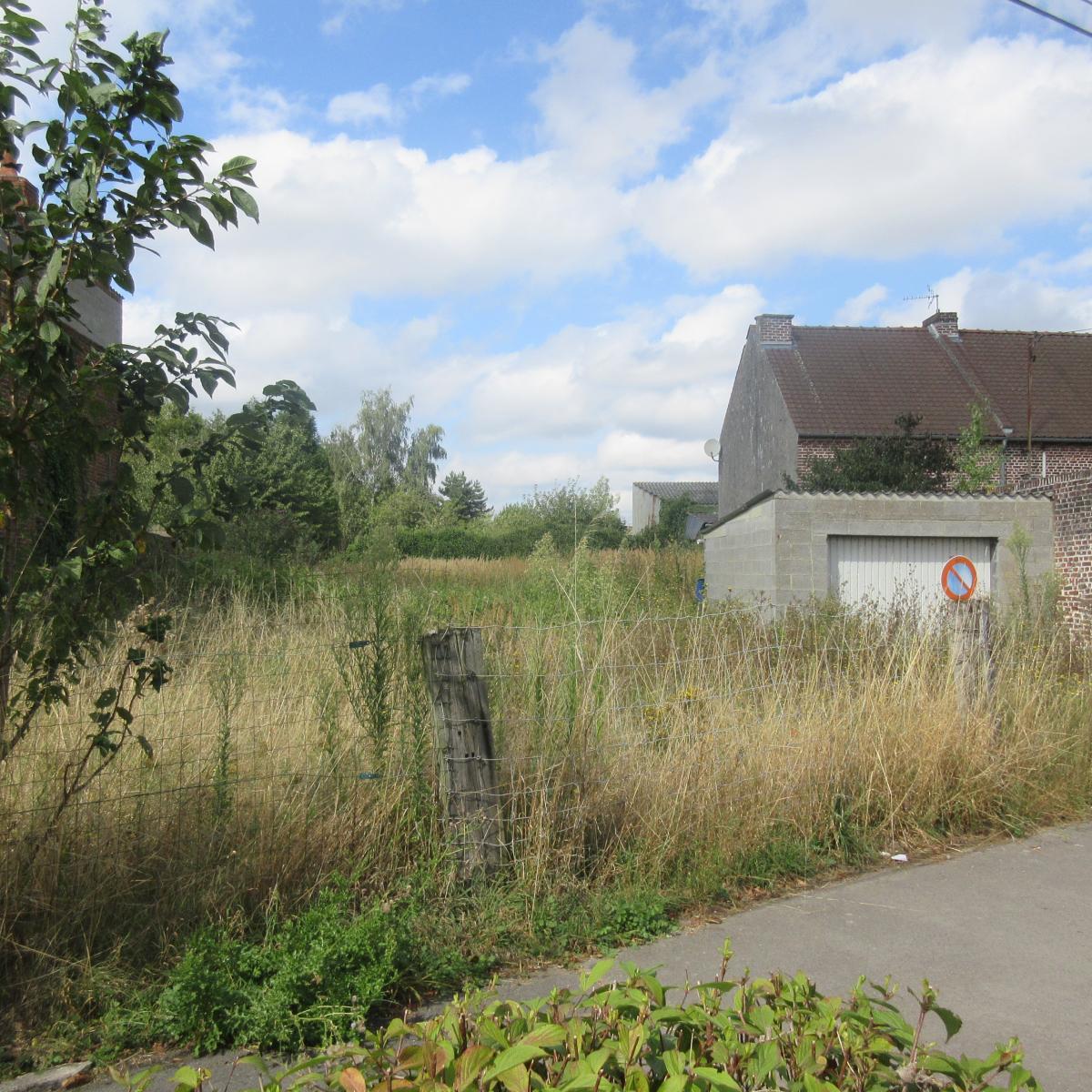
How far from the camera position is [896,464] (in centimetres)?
2606

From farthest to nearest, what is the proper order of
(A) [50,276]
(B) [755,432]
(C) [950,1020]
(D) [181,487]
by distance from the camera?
1. (B) [755,432]
2. (D) [181,487]
3. (A) [50,276]
4. (C) [950,1020]

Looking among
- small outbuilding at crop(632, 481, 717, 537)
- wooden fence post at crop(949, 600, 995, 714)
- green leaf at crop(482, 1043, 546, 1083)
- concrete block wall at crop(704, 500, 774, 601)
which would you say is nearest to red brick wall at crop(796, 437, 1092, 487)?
concrete block wall at crop(704, 500, 774, 601)

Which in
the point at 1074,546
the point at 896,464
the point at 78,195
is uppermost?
the point at 896,464

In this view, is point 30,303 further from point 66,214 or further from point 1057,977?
point 1057,977

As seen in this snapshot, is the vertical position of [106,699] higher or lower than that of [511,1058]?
higher

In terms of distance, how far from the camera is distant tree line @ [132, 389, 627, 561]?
4.00m

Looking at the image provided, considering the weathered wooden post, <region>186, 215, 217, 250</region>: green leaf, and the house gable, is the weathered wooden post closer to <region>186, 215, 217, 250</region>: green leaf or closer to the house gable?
<region>186, 215, 217, 250</region>: green leaf

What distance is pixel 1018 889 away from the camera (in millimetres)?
5184

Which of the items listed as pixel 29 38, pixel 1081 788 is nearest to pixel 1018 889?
pixel 1081 788

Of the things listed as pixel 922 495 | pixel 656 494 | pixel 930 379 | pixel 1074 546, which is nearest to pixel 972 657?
pixel 922 495

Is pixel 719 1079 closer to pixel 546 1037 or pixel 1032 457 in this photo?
pixel 546 1037

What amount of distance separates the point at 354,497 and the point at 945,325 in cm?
3184

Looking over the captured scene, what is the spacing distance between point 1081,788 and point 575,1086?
6.18 m

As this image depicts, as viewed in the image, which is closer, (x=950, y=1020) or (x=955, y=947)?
(x=950, y=1020)
